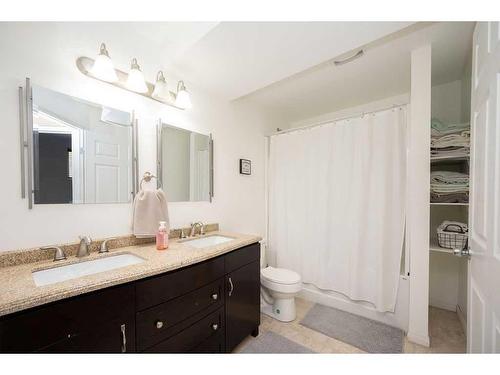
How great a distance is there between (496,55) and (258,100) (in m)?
2.01

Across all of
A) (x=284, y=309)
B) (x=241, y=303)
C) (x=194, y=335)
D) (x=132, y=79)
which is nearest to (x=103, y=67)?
(x=132, y=79)

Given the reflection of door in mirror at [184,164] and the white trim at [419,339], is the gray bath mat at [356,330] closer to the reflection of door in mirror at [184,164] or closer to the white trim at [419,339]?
the white trim at [419,339]

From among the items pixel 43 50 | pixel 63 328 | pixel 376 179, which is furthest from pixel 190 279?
pixel 376 179

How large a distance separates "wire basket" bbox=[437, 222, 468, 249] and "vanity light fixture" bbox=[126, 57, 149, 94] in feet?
8.08

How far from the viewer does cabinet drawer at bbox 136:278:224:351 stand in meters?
0.94

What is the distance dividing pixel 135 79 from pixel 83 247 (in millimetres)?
1076

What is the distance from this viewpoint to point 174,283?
1.05m

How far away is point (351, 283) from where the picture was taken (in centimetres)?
200

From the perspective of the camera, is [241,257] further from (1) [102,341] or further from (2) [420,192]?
(2) [420,192]

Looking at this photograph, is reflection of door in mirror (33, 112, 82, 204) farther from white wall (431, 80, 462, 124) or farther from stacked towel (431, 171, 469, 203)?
white wall (431, 80, 462, 124)

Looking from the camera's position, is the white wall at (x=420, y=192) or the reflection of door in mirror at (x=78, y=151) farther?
the white wall at (x=420, y=192)

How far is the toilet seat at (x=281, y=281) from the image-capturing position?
72.2 inches

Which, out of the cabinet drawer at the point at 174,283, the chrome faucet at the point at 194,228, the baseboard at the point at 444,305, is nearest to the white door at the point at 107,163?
the chrome faucet at the point at 194,228

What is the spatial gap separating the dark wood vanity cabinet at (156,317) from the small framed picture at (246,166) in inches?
39.0
